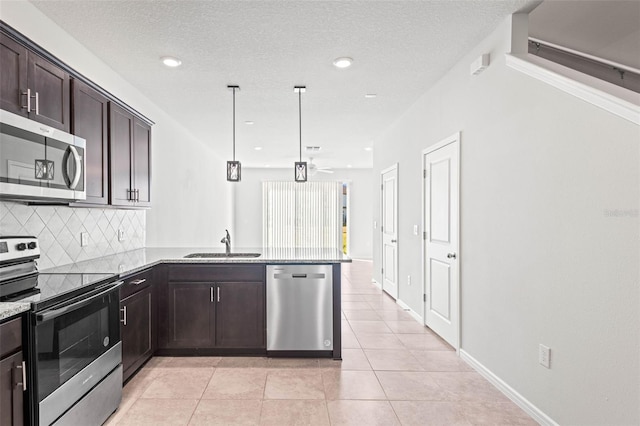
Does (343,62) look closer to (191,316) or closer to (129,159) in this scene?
(129,159)

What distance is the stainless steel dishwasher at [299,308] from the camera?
316 centimetres

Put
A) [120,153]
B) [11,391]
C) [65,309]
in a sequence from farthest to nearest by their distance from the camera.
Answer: [120,153] → [65,309] → [11,391]

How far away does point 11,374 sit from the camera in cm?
151

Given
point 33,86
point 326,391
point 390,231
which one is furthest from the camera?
point 390,231

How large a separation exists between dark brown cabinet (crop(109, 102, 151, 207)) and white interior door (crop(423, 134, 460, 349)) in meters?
3.01

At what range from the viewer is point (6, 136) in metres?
1.75

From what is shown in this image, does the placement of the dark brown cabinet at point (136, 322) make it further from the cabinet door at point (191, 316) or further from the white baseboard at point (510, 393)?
the white baseboard at point (510, 393)

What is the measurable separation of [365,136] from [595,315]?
484cm

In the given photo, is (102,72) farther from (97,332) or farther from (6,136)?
(97,332)

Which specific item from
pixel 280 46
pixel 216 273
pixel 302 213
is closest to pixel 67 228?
pixel 216 273

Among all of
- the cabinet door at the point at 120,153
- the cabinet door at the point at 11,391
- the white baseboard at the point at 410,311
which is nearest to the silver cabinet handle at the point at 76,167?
the cabinet door at the point at 120,153

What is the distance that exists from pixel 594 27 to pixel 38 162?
13.2 feet

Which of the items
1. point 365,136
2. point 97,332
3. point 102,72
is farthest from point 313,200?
point 97,332

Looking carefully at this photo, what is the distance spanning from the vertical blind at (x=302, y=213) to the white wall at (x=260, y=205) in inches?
8.4
